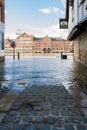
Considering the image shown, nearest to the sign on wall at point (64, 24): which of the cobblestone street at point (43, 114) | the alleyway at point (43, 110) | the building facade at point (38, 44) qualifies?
the alleyway at point (43, 110)

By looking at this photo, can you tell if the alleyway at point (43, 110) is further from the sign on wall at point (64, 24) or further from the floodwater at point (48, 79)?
the sign on wall at point (64, 24)

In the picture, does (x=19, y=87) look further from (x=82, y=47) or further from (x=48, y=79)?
(x=82, y=47)

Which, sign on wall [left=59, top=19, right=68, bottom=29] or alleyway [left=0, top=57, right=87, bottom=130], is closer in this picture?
alleyway [left=0, top=57, right=87, bottom=130]

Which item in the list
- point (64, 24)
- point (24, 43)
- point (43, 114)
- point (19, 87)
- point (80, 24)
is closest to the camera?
point (43, 114)

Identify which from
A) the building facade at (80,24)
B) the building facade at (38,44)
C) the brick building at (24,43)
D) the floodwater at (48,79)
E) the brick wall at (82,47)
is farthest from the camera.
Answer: the building facade at (38,44)

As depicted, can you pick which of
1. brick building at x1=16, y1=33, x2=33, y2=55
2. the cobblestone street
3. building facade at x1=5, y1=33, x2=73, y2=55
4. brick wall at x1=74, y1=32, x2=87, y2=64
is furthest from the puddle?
building facade at x1=5, y1=33, x2=73, y2=55

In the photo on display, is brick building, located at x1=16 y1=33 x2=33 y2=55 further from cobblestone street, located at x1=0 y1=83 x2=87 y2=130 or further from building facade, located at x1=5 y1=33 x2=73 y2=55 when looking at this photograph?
cobblestone street, located at x1=0 y1=83 x2=87 y2=130

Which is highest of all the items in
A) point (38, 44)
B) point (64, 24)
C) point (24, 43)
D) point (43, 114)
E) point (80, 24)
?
point (24, 43)

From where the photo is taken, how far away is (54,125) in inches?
170

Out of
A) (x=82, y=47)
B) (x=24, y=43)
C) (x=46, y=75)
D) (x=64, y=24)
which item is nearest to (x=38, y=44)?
(x=24, y=43)

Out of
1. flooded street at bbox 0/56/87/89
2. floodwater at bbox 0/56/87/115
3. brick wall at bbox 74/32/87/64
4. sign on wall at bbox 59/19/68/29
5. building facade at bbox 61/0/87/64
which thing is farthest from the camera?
sign on wall at bbox 59/19/68/29

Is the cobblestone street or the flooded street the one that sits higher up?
the flooded street

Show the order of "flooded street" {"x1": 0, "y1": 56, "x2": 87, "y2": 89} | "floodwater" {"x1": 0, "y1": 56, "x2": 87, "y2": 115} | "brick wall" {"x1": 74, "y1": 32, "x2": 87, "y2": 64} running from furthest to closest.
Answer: "brick wall" {"x1": 74, "y1": 32, "x2": 87, "y2": 64} < "flooded street" {"x1": 0, "y1": 56, "x2": 87, "y2": 89} < "floodwater" {"x1": 0, "y1": 56, "x2": 87, "y2": 115}

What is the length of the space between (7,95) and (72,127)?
3.37 meters
